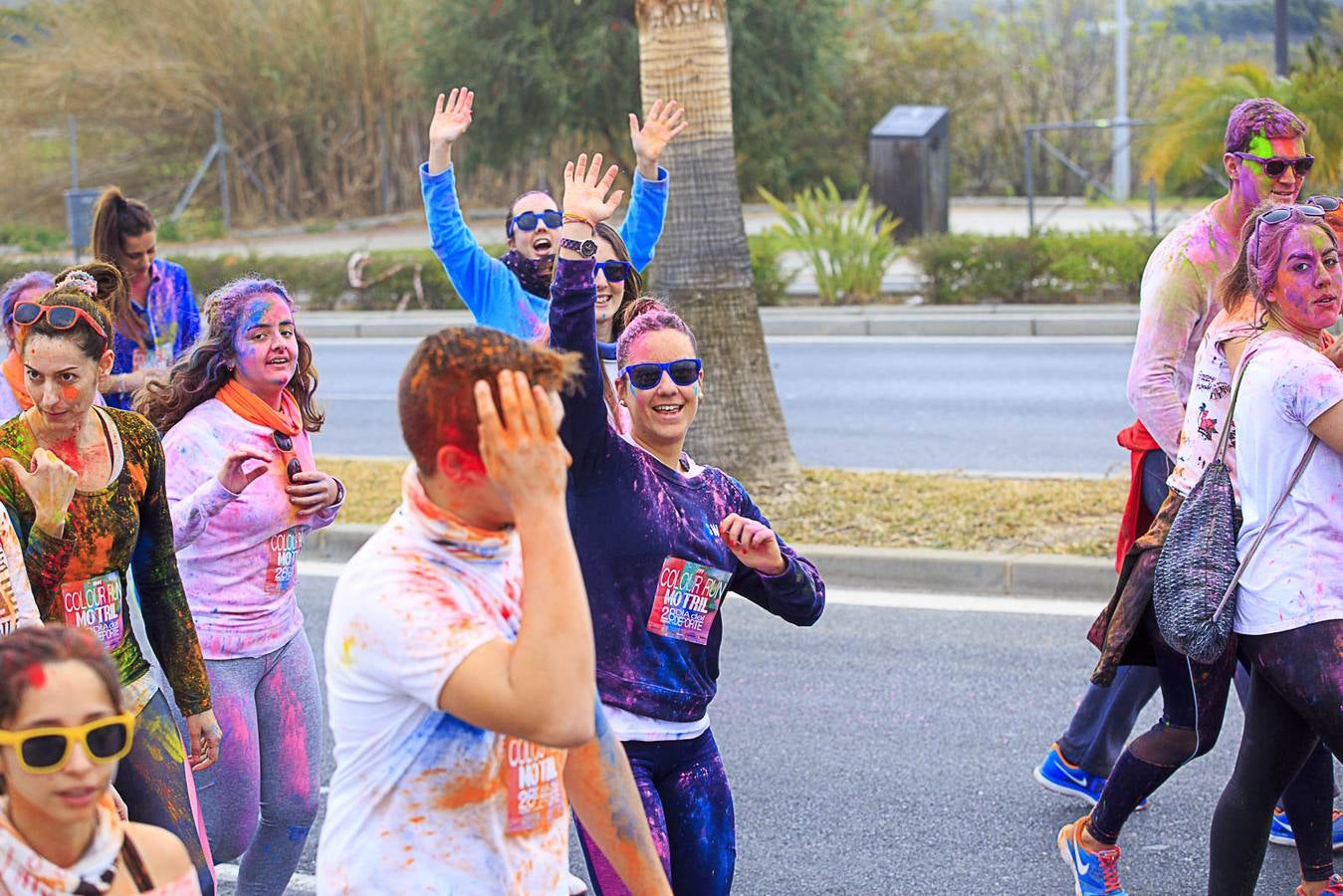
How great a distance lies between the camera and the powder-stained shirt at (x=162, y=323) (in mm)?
6312

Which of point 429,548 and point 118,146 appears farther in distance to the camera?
point 118,146

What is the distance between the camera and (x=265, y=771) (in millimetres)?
4215

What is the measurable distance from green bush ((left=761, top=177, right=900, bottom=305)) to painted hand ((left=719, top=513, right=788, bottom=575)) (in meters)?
14.8

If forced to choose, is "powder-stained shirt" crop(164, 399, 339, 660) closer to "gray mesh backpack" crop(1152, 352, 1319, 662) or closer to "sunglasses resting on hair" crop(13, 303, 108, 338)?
"sunglasses resting on hair" crop(13, 303, 108, 338)

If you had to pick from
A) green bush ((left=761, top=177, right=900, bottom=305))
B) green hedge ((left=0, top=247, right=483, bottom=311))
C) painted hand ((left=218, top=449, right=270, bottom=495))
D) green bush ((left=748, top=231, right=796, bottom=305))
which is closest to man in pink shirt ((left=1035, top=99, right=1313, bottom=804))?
painted hand ((left=218, top=449, right=270, bottom=495))

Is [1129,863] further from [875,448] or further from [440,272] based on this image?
[440,272]

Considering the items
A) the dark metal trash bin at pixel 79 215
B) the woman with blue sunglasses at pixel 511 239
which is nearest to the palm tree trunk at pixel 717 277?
the woman with blue sunglasses at pixel 511 239

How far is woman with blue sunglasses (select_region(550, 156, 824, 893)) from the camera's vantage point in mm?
3463

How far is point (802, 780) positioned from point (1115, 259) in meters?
13.0

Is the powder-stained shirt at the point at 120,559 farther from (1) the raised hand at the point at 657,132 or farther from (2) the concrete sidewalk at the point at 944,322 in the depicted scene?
(2) the concrete sidewalk at the point at 944,322

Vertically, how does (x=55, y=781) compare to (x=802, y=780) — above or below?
above

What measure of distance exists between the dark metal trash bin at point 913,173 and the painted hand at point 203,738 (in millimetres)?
19084

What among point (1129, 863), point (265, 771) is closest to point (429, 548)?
point (265, 771)

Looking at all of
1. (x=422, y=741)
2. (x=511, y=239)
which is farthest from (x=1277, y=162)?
(x=422, y=741)
